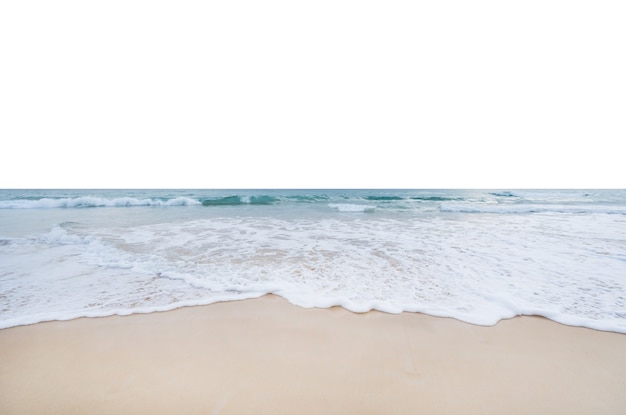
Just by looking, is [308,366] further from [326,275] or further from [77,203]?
[77,203]

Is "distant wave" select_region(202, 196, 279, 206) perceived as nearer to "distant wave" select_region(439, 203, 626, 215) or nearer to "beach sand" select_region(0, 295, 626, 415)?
"distant wave" select_region(439, 203, 626, 215)

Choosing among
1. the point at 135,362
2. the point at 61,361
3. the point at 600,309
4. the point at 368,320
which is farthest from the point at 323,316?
the point at 600,309

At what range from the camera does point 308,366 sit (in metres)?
1.77

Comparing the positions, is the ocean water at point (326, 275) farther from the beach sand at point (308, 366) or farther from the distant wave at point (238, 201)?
the distant wave at point (238, 201)

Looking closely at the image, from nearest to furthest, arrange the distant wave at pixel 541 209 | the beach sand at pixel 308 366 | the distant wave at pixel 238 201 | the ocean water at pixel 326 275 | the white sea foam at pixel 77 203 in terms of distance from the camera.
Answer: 1. the beach sand at pixel 308 366
2. the ocean water at pixel 326 275
3. the distant wave at pixel 541 209
4. the white sea foam at pixel 77 203
5. the distant wave at pixel 238 201

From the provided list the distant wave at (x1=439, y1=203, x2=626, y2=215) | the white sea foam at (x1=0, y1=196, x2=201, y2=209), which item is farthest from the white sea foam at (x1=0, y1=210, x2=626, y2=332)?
the white sea foam at (x1=0, y1=196, x2=201, y2=209)

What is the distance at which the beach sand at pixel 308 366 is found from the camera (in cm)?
148

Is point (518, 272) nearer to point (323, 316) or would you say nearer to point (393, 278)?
point (393, 278)

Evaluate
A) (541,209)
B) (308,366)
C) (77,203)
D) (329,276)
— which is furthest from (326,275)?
(77,203)

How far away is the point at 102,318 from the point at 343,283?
278 centimetres

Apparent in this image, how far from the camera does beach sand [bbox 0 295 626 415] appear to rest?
1.48m

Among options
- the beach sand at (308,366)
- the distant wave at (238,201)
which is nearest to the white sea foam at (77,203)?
the distant wave at (238,201)

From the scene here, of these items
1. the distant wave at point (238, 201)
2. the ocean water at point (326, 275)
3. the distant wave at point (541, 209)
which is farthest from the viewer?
the distant wave at point (238, 201)

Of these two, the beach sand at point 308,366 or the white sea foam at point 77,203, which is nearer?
the beach sand at point 308,366
